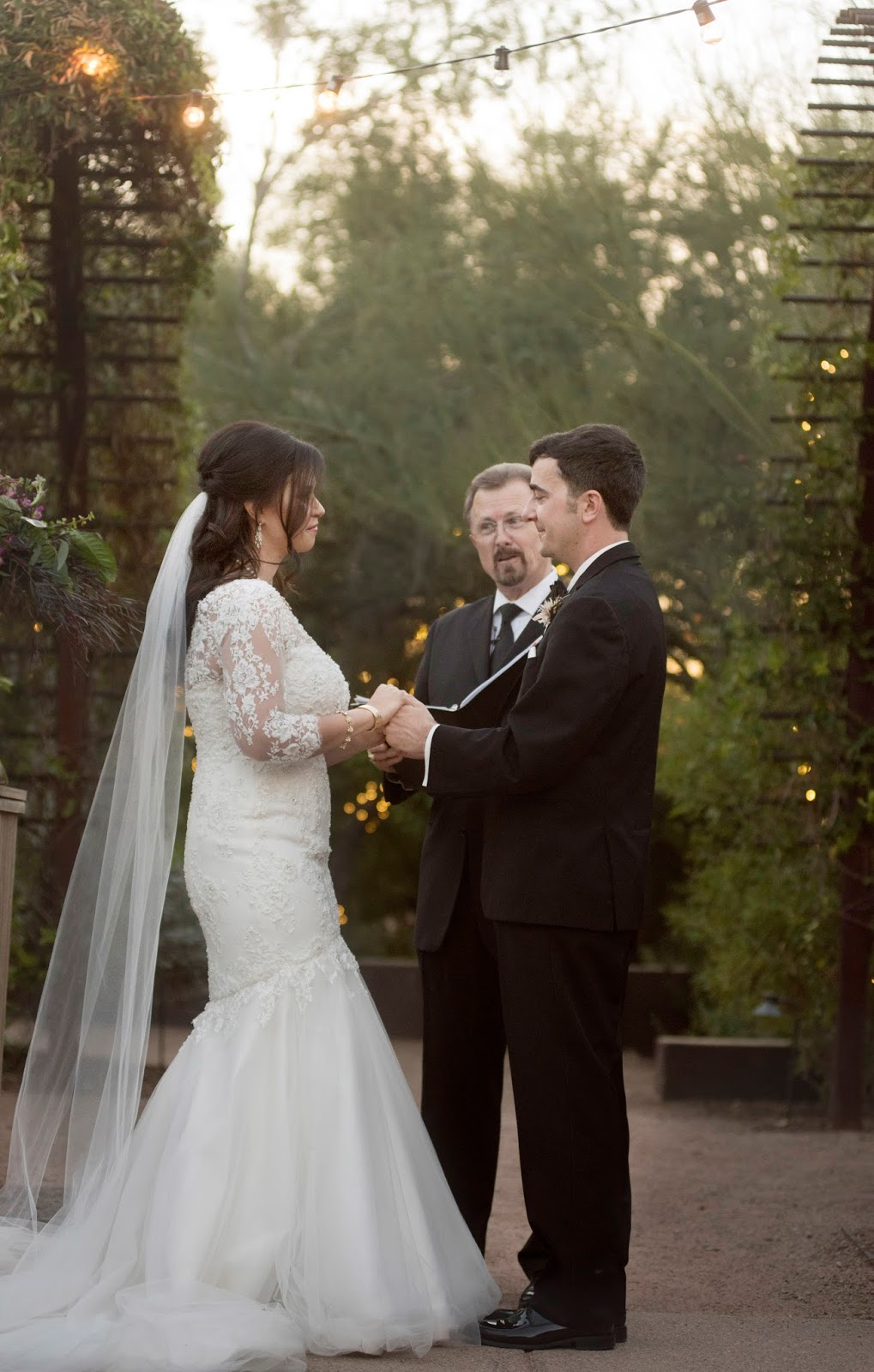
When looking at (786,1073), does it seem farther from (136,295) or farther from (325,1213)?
(325,1213)

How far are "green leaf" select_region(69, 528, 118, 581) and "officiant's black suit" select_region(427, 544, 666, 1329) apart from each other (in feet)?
3.37

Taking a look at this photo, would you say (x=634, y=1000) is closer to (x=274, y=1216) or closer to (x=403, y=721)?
(x=403, y=721)

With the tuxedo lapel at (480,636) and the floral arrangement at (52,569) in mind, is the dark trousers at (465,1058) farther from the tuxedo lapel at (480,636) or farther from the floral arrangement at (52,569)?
the floral arrangement at (52,569)

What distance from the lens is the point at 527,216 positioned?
10.3 m

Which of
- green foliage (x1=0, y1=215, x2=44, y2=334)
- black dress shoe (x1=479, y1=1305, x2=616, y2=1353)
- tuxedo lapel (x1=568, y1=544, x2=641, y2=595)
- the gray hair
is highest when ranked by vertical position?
green foliage (x1=0, y1=215, x2=44, y2=334)

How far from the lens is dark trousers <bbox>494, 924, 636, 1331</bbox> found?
3.38 meters

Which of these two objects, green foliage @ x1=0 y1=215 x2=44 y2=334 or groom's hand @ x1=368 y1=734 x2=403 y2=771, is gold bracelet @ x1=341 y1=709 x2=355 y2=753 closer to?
groom's hand @ x1=368 y1=734 x2=403 y2=771

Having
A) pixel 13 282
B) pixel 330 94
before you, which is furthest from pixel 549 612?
pixel 330 94

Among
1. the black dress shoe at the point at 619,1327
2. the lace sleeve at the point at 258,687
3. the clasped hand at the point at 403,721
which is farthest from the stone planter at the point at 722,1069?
the lace sleeve at the point at 258,687

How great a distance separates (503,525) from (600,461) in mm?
832

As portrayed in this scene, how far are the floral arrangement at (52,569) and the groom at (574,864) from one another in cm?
94

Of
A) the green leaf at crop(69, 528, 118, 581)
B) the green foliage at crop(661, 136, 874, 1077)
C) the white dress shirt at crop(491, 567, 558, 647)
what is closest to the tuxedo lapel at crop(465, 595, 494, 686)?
the white dress shirt at crop(491, 567, 558, 647)

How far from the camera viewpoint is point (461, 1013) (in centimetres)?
394

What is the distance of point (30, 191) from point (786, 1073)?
5.83 metres
